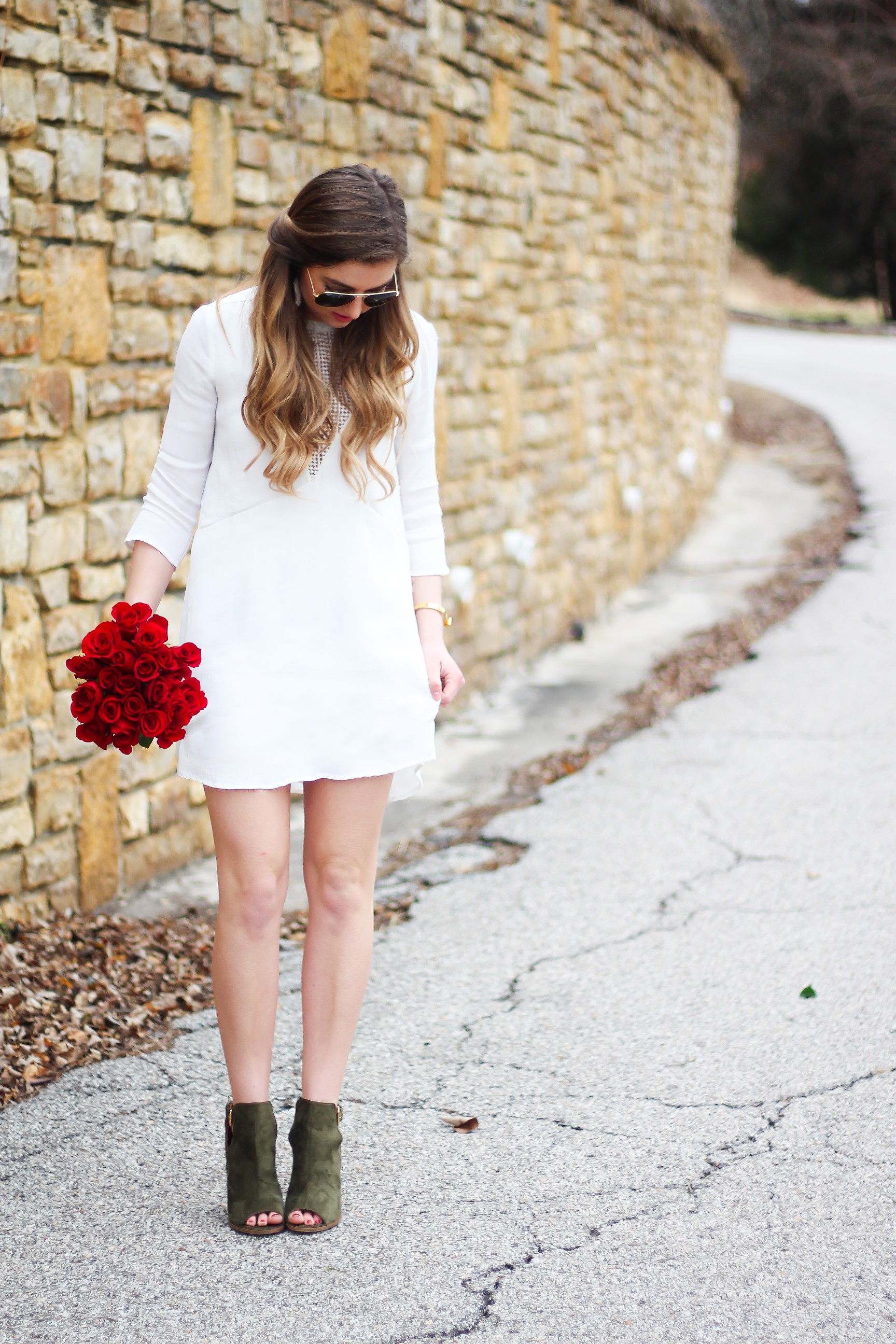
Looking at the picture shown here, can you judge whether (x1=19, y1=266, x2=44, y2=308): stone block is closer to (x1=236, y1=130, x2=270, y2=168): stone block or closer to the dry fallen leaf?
(x1=236, y1=130, x2=270, y2=168): stone block

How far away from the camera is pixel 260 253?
13.7 ft

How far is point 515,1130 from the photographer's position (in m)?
2.65

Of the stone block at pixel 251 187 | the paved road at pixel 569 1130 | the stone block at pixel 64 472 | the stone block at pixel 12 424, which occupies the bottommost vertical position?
the paved road at pixel 569 1130

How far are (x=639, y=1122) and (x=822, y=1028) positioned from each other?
0.61 metres

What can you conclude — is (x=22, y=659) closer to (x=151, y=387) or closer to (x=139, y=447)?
(x=139, y=447)

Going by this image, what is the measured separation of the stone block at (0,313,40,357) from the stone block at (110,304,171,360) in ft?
0.98

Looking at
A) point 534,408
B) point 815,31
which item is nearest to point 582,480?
point 534,408

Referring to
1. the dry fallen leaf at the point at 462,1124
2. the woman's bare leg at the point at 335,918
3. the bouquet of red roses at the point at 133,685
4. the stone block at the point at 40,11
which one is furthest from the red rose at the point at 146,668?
the stone block at the point at 40,11

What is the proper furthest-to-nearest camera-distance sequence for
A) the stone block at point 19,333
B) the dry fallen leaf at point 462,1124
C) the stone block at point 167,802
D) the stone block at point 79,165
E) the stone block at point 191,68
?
the stone block at point 167,802 → the stone block at point 191,68 → the stone block at point 79,165 → the stone block at point 19,333 → the dry fallen leaf at point 462,1124

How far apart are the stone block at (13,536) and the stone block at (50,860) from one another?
75 centimetres

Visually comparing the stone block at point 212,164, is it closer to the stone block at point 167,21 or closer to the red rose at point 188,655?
the stone block at point 167,21

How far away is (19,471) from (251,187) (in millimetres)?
1363

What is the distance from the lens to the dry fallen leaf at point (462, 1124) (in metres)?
2.65

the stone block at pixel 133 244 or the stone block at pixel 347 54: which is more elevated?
the stone block at pixel 347 54
